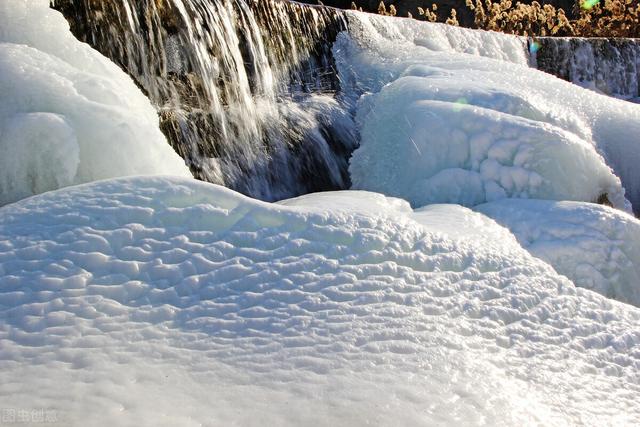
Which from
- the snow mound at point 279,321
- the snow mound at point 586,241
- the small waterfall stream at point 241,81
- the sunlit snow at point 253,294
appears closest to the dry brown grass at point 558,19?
the small waterfall stream at point 241,81

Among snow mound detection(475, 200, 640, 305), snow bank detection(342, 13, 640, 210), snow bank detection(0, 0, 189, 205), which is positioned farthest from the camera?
snow bank detection(342, 13, 640, 210)

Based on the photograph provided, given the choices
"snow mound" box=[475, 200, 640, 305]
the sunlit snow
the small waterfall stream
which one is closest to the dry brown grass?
the small waterfall stream

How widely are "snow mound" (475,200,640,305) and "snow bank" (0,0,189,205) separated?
1.63m

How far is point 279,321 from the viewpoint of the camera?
1.67 meters

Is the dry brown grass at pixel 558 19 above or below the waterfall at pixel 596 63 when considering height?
above

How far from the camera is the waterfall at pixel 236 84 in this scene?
11.9ft

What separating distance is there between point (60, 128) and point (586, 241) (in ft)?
7.55

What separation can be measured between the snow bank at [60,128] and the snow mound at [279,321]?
0.40m

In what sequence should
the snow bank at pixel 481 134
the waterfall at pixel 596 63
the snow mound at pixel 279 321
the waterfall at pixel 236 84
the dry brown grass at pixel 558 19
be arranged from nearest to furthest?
the snow mound at pixel 279 321 < the waterfall at pixel 236 84 < the snow bank at pixel 481 134 < the waterfall at pixel 596 63 < the dry brown grass at pixel 558 19

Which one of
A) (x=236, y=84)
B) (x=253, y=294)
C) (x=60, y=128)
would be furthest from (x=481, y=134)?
(x=253, y=294)

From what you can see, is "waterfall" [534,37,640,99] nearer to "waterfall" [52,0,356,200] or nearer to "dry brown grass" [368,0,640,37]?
"dry brown grass" [368,0,640,37]

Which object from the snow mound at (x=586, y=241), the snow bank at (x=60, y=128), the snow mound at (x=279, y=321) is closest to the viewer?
the snow mound at (x=279, y=321)

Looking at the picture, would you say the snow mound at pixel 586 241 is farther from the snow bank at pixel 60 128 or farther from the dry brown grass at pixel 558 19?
the dry brown grass at pixel 558 19

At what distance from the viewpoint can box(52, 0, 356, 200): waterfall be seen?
3.63 m
